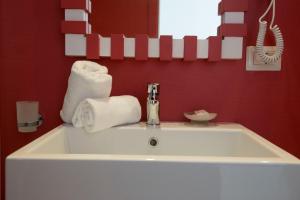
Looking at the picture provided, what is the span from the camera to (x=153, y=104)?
883 mm

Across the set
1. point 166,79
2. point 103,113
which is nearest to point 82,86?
point 103,113

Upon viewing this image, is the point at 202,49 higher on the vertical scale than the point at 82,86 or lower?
higher

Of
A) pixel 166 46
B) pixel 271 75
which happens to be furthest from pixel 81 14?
pixel 271 75

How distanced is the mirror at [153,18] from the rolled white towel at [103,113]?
26 cm

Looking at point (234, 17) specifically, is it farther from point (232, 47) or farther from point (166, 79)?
point (166, 79)

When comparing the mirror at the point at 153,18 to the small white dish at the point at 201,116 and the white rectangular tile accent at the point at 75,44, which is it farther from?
the small white dish at the point at 201,116

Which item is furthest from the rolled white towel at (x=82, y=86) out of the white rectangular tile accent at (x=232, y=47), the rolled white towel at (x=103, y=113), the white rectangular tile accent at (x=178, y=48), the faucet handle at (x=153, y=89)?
the white rectangular tile accent at (x=232, y=47)

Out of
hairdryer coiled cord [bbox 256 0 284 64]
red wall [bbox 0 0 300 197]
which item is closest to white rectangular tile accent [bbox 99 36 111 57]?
red wall [bbox 0 0 300 197]

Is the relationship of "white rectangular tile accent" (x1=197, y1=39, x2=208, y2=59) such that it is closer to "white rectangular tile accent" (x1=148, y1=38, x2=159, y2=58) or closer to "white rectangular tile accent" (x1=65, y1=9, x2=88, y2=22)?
"white rectangular tile accent" (x1=148, y1=38, x2=159, y2=58)

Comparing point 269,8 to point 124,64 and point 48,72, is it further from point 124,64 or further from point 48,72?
point 48,72

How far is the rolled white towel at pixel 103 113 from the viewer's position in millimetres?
785

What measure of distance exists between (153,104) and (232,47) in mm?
338

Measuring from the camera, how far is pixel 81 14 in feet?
3.08

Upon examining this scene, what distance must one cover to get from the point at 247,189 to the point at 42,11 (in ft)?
2.82
